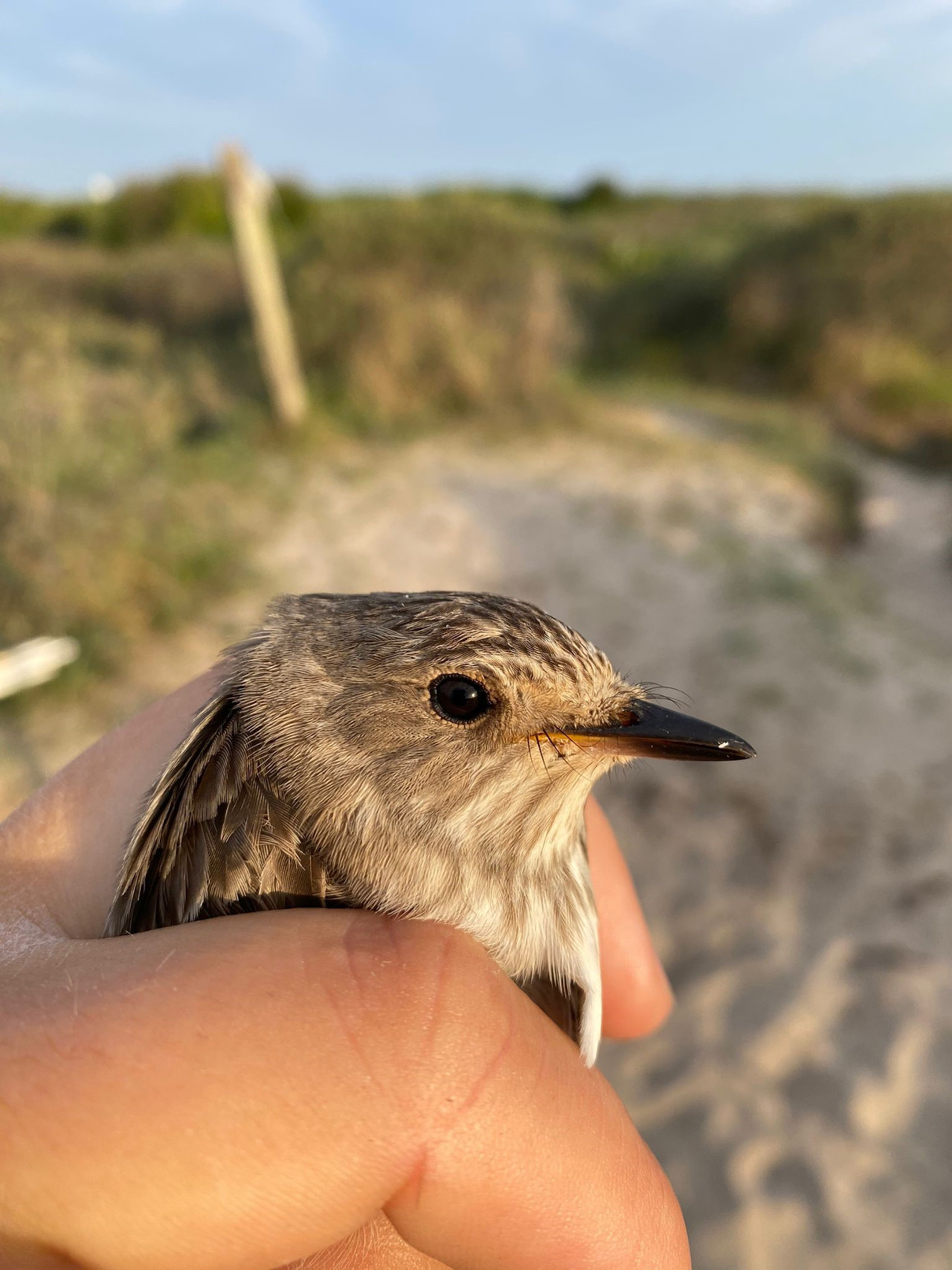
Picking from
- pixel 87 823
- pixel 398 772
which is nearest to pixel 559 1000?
pixel 398 772

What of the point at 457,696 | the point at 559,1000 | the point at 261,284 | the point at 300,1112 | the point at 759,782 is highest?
the point at 261,284

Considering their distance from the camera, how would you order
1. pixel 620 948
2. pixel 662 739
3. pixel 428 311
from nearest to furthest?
1. pixel 662 739
2. pixel 620 948
3. pixel 428 311

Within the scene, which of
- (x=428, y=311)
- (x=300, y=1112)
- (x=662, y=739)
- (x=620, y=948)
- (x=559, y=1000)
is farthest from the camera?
(x=428, y=311)

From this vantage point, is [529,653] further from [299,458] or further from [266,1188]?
[299,458]

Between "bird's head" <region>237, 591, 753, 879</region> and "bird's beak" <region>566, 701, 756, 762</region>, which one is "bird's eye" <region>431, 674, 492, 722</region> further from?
"bird's beak" <region>566, 701, 756, 762</region>

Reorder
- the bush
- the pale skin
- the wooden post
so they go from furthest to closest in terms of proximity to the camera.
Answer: the bush, the wooden post, the pale skin

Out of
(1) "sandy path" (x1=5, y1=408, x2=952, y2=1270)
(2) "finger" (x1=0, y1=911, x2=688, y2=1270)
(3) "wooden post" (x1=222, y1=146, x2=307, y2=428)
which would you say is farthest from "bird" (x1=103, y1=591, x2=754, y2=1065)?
(3) "wooden post" (x1=222, y1=146, x2=307, y2=428)

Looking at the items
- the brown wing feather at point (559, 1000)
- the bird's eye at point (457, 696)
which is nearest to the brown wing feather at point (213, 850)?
the bird's eye at point (457, 696)

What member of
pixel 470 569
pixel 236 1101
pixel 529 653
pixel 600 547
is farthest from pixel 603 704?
pixel 600 547

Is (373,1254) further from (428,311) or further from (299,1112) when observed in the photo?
(428,311)
